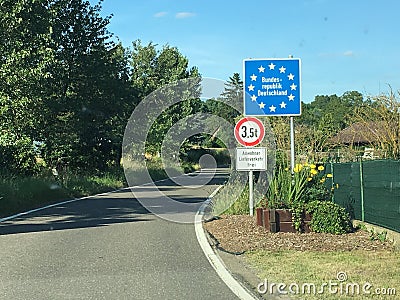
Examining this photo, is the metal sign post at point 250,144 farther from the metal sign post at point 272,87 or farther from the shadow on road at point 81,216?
the shadow on road at point 81,216

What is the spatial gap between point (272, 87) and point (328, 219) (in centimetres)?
454

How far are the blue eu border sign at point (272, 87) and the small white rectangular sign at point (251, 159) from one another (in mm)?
996

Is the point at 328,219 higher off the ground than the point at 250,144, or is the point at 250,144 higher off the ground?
the point at 250,144

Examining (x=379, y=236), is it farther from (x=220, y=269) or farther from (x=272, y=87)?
(x=272, y=87)

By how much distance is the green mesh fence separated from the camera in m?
11.5

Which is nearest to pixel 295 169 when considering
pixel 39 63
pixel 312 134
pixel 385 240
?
pixel 385 240

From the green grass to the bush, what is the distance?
205 cm

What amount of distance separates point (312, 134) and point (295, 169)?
394 inches

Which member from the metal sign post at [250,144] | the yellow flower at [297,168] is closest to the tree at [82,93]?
the metal sign post at [250,144]

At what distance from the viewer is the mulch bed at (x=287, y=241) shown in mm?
11180

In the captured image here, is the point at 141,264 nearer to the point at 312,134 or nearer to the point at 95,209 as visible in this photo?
the point at 95,209

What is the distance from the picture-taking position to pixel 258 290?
7.98m

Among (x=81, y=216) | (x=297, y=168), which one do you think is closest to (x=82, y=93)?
(x=81, y=216)

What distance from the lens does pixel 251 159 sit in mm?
16141
